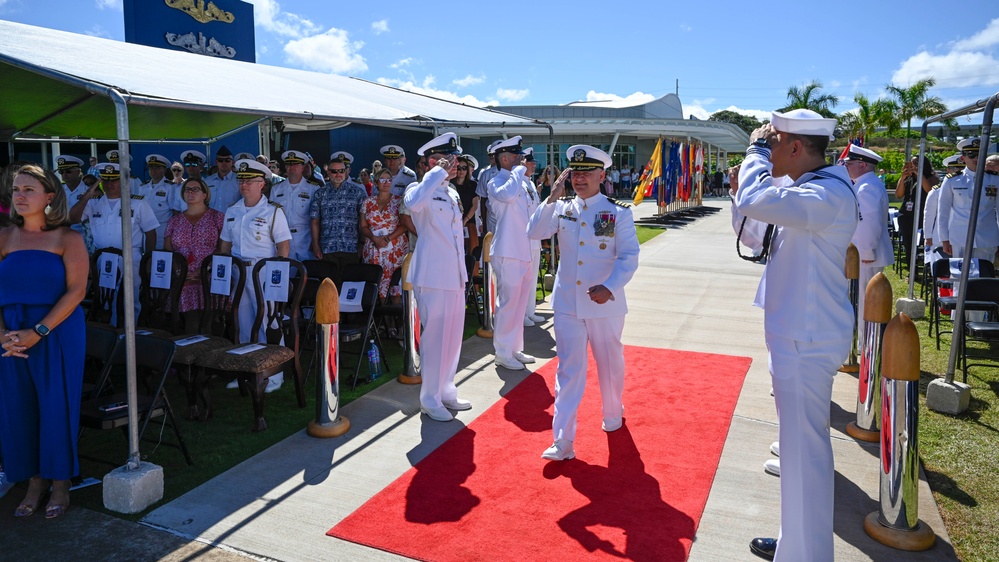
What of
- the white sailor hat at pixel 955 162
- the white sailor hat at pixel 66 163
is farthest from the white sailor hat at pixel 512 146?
the white sailor hat at pixel 955 162

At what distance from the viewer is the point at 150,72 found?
5238 mm

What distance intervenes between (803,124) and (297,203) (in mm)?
6272

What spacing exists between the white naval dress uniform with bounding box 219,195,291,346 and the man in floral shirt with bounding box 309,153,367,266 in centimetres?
143

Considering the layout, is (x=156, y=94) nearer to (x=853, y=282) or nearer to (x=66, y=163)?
(x=853, y=282)

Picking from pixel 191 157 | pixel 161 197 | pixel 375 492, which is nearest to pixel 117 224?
pixel 161 197

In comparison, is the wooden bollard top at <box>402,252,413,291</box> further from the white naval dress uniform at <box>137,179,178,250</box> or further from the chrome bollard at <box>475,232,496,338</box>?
the white naval dress uniform at <box>137,179,178,250</box>

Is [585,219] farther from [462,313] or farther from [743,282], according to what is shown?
[743,282]

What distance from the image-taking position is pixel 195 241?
6.56 m

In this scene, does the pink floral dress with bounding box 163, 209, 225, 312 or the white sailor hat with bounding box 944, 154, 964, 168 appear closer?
the pink floral dress with bounding box 163, 209, 225, 312

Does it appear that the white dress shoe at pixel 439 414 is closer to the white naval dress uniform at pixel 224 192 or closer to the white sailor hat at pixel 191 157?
the white naval dress uniform at pixel 224 192

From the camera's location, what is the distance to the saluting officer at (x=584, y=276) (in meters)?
4.61

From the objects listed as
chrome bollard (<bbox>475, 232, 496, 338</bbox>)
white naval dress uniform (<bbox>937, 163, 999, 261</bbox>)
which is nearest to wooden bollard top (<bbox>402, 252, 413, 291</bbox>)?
chrome bollard (<bbox>475, 232, 496, 338</bbox>)

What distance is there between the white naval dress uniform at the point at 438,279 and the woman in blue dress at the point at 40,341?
225cm

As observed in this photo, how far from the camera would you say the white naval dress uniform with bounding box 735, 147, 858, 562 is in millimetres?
2982
